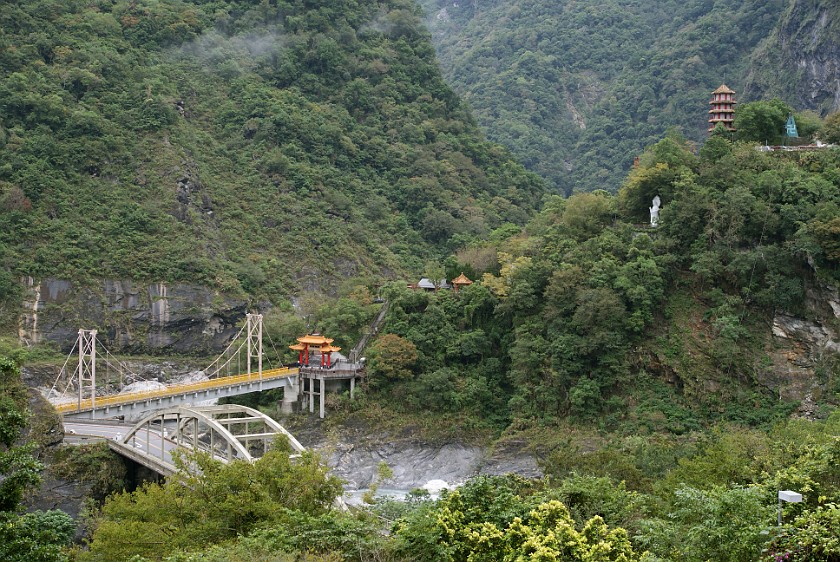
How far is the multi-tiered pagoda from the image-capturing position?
65.1 meters

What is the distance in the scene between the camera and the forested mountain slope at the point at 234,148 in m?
75.0

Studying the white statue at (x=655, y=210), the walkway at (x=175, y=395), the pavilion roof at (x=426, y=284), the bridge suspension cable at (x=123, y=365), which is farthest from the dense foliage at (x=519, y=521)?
the pavilion roof at (x=426, y=284)

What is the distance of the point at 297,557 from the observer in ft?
83.4

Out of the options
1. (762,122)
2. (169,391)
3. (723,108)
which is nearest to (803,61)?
(723,108)

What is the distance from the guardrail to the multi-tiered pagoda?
2819 centimetres

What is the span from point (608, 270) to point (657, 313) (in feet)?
11.0

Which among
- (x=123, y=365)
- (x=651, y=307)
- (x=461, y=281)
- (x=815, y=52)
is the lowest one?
(x=123, y=365)

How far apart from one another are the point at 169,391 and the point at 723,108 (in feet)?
114

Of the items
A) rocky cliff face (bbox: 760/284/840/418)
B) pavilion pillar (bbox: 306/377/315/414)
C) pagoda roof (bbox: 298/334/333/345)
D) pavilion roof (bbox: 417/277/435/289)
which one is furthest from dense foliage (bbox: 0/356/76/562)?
pavilion roof (bbox: 417/277/435/289)

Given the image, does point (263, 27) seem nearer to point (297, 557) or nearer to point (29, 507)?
point (29, 507)

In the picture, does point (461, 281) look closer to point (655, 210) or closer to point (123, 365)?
point (655, 210)

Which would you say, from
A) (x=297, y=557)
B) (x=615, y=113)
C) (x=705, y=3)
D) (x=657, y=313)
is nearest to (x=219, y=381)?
(x=657, y=313)

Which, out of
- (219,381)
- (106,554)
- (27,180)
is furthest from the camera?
(27,180)

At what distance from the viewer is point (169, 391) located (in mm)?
59188
